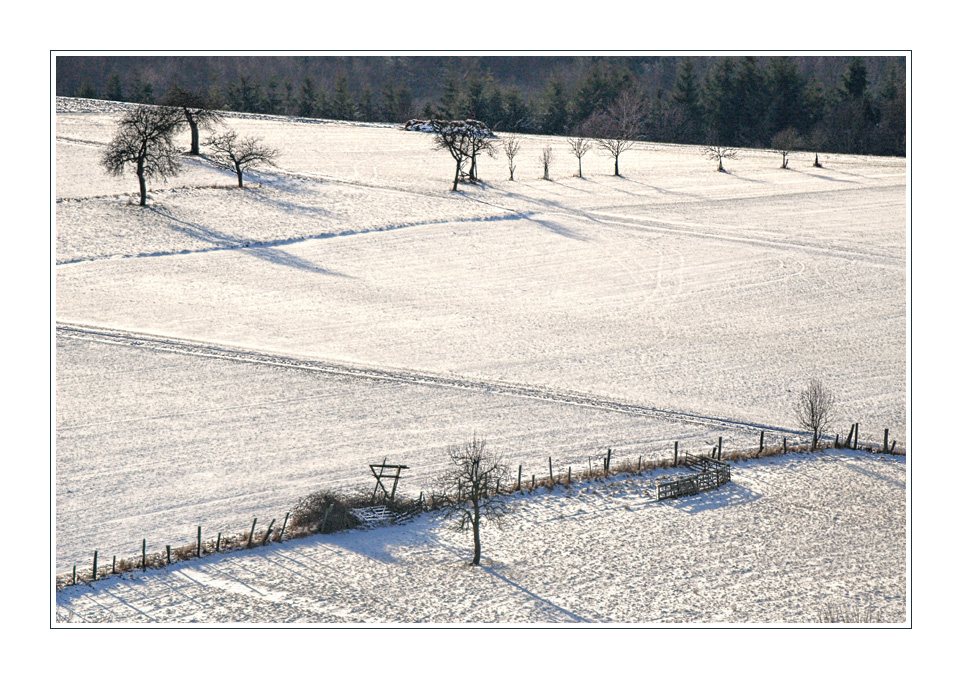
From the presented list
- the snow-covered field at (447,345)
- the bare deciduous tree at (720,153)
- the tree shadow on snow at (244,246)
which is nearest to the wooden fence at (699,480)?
the snow-covered field at (447,345)

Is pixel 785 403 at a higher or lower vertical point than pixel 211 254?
lower

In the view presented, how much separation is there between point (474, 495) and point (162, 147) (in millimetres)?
40556

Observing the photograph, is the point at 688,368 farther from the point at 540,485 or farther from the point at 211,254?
the point at 211,254

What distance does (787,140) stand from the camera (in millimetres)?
84500

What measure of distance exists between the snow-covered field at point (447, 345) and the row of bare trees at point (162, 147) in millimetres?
1531

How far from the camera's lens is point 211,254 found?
50.2 meters

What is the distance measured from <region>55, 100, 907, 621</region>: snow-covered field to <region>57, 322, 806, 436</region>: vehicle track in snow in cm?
16

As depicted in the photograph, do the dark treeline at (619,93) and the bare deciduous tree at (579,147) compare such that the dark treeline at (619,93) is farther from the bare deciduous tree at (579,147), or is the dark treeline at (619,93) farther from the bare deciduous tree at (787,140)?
the bare deciduous tree at (579,147)

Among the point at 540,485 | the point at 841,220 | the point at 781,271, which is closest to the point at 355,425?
the point at 540,485

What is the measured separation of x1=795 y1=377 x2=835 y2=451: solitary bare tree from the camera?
3189cm

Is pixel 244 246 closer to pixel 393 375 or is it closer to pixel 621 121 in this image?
pixel 393 375

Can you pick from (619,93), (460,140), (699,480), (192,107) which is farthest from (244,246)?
(619,93)

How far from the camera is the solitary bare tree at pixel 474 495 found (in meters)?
25.1

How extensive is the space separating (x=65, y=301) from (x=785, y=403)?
1201 inches
